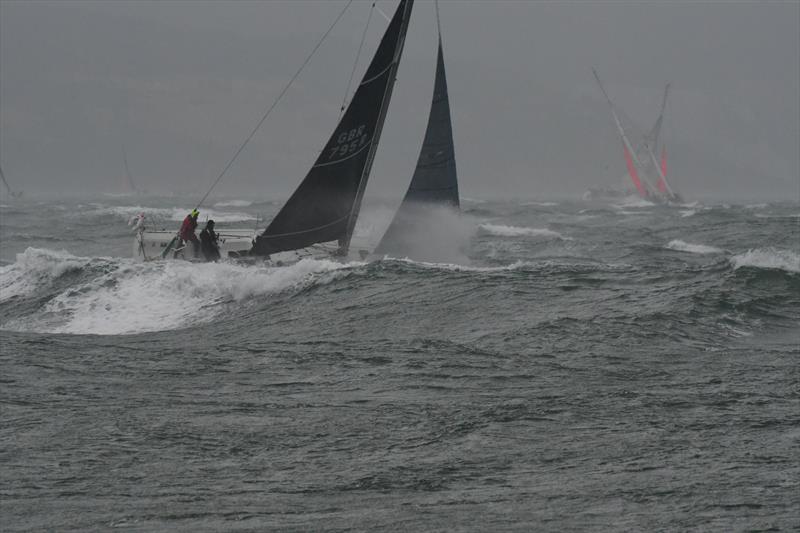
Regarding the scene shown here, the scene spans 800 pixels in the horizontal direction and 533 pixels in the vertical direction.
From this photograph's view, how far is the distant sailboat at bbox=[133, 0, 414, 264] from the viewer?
20906 millimetres

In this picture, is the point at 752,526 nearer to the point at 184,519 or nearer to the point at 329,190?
the point at 184,519

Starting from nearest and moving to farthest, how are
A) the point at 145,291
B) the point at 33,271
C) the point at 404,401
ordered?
1. the point at 404,401
2. the point at 145,291
3. the point at 33,271

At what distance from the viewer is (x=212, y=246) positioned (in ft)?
71.1

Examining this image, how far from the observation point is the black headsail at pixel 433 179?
2297cm

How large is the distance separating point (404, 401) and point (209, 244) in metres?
12.6

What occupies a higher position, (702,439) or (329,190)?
(329,190)

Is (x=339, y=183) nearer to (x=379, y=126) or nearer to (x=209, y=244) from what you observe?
(x=379, y=126)

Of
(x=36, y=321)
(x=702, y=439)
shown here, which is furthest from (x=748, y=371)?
(x=36, y=321)

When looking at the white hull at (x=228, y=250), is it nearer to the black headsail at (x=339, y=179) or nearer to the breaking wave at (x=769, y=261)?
the black headsail at (x=339, y=179)

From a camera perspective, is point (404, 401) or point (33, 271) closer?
point (404, 401)

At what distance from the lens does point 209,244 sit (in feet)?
70.9

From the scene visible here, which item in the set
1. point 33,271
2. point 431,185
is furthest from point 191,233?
point 431,185

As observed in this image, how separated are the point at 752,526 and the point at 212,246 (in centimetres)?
1667

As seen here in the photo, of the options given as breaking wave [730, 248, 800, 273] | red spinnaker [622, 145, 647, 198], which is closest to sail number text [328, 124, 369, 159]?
breaking wave [730, 248, 800, 273]
